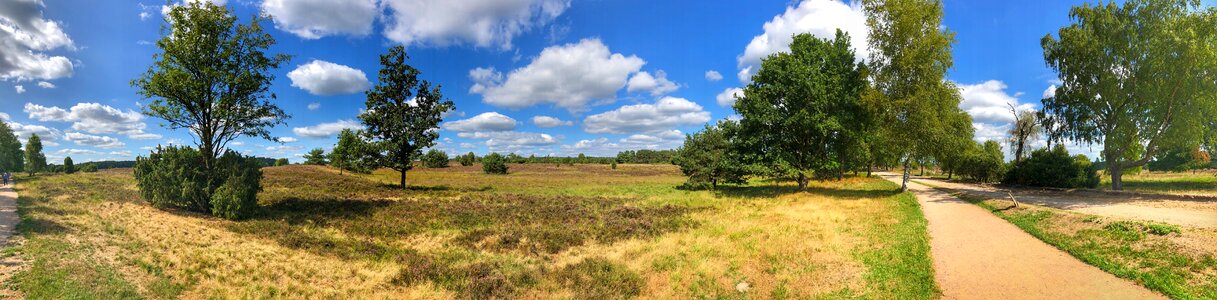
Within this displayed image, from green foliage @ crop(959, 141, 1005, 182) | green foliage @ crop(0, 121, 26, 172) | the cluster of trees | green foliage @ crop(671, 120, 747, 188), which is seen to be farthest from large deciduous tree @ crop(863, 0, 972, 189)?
green foliage @ crop(0, 121, 26, 172)

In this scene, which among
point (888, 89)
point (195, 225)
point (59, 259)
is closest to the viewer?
point (59, 259)

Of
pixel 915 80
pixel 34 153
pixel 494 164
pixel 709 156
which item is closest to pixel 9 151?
pixel 34 153

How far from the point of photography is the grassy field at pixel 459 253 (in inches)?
426

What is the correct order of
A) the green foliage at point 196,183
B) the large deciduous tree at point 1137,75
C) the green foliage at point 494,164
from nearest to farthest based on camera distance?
the green foliage at point 196,183
the large deciduous tree at point 1137,75
the green foliage at point 494,164

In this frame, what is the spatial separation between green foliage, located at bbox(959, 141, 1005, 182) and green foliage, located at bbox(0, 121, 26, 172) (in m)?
106

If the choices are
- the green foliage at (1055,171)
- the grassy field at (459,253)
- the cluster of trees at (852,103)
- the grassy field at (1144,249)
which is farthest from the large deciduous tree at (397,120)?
the green foliage at (1055,171)

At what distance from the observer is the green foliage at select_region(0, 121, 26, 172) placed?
5095 centimetres

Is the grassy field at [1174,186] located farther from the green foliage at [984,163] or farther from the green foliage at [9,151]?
the green foliage at [9,151]

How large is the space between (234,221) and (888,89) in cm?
3715

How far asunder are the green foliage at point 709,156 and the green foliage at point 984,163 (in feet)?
83.6

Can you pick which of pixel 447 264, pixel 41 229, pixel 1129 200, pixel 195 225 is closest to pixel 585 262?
pixel 447 264

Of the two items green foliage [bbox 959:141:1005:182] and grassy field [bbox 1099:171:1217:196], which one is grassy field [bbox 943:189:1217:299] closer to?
grassy field [bbox 1099:171:1217:196]

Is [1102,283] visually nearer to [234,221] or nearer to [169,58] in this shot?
[234,221]

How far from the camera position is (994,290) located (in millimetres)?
10164
